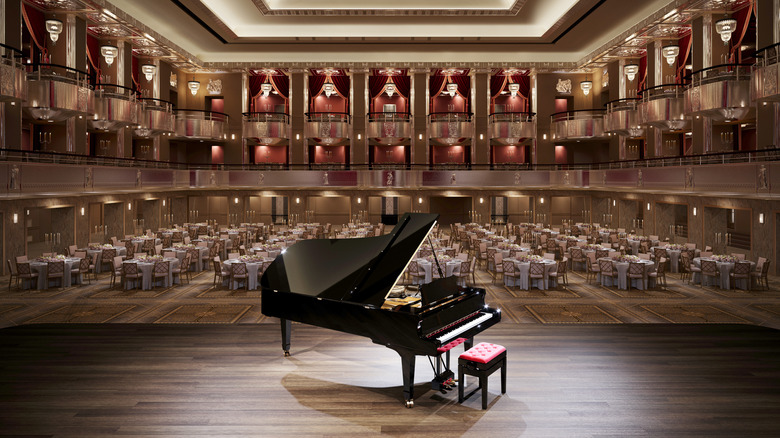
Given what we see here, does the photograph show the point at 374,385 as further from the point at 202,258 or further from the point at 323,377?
the point at 202,258

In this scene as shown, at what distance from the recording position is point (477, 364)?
17.9 ft

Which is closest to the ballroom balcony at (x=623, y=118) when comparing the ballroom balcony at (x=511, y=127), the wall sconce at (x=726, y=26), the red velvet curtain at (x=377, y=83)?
the ballroom balcony at (x=511, y=127)

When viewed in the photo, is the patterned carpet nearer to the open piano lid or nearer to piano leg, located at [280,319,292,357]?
piano leg, located at [280,319,292,357]

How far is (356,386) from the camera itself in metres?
6.13

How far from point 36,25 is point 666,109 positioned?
24124mm

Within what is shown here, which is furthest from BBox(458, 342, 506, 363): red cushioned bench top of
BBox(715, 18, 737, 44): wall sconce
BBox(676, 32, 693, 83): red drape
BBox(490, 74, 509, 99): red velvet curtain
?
BBox(490, 74, 509, 99): red velvet curtain

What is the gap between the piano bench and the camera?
5430 millimetres

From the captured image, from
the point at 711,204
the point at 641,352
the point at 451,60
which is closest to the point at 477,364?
the point at 641,352

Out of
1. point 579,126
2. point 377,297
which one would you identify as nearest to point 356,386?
point 377,297

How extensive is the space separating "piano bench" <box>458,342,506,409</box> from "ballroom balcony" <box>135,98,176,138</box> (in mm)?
22069

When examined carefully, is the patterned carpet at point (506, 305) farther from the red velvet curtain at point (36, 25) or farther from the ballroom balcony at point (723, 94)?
the red velvet curtain at point (36, 25)

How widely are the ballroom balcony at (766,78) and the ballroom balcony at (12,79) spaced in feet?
65.6

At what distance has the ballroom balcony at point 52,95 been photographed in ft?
51.7

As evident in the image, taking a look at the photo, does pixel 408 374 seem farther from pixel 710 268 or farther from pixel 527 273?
pixel 710 268
